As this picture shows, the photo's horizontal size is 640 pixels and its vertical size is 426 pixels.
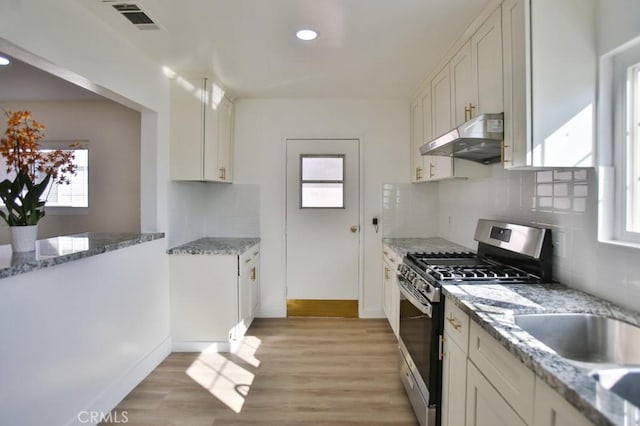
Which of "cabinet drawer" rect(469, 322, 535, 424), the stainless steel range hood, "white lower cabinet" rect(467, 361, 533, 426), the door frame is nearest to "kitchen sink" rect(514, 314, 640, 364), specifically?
"cabinet drawer" rect(469, 322, 535, 424)

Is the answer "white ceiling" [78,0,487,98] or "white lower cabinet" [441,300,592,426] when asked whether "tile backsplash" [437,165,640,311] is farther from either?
"white ceiling" [78,0,487,98]

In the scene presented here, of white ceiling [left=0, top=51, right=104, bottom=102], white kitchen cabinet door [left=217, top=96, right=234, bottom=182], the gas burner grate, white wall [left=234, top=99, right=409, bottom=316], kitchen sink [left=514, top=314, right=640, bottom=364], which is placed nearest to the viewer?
kitchen sink [left=514, top=314, right=640, bottom=364]

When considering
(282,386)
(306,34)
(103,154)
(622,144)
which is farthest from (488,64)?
(103,154)

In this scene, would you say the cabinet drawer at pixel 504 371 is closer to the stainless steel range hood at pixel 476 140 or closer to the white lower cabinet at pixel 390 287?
the stainless steel range hood at pixel 476 140

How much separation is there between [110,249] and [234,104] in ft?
7.35

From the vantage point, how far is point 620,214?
4.91 feet

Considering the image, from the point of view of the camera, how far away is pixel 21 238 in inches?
70.9

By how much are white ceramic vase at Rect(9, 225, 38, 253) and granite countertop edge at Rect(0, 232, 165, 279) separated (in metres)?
0.04

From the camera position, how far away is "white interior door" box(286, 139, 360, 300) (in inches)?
153

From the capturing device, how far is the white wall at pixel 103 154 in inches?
153

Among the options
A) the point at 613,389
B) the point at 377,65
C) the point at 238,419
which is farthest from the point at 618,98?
the point at 238,419

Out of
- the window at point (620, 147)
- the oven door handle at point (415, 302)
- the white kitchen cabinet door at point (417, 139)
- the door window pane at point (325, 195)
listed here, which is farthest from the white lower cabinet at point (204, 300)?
the window at point (620, 147)

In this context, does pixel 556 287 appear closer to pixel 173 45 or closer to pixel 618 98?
pixel 618 98

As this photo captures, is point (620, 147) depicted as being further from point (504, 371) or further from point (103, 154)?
point (103, 154)
